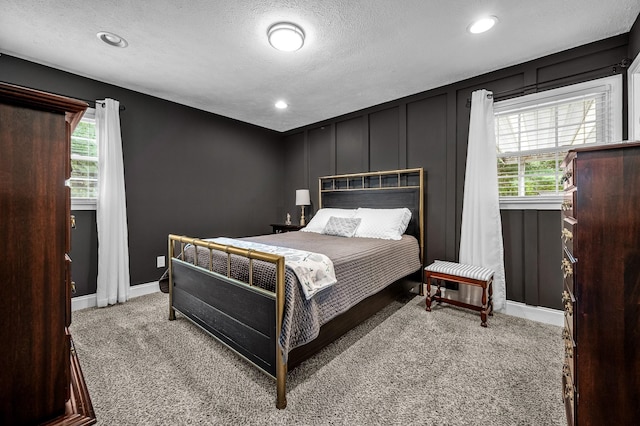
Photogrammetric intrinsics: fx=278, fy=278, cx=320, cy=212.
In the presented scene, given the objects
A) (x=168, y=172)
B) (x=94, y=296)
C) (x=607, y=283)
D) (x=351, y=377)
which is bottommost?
(x=351, y=377)

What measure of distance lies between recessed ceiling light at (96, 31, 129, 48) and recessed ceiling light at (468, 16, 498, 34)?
2.83m

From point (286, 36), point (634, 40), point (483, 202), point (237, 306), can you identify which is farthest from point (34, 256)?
point (634, 40)

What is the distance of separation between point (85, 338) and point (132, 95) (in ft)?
8.72

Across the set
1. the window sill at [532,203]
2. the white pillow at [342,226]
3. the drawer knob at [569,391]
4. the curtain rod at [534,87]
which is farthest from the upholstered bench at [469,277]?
the curtain rod at [534,87]

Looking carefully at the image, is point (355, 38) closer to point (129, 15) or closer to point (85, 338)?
point (129, 15)

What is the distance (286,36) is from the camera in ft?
7.16

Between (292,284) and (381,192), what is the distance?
2515mm

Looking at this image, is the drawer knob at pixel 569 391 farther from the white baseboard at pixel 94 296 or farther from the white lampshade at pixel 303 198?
the white baseboard at pixel 94 296

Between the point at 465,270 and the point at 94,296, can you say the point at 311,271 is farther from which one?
the point at 94,296

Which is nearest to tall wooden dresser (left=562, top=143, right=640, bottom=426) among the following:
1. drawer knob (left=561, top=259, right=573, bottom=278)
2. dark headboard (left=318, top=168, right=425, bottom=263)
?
drawer knob (left=561, top=259, right=573, bottom=278)

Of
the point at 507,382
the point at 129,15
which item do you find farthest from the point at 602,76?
the point at 129,15

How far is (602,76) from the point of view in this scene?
2.36 meters

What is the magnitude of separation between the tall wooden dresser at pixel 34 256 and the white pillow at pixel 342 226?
268 centimetres

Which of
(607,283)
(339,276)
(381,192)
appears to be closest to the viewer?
(607,283)
